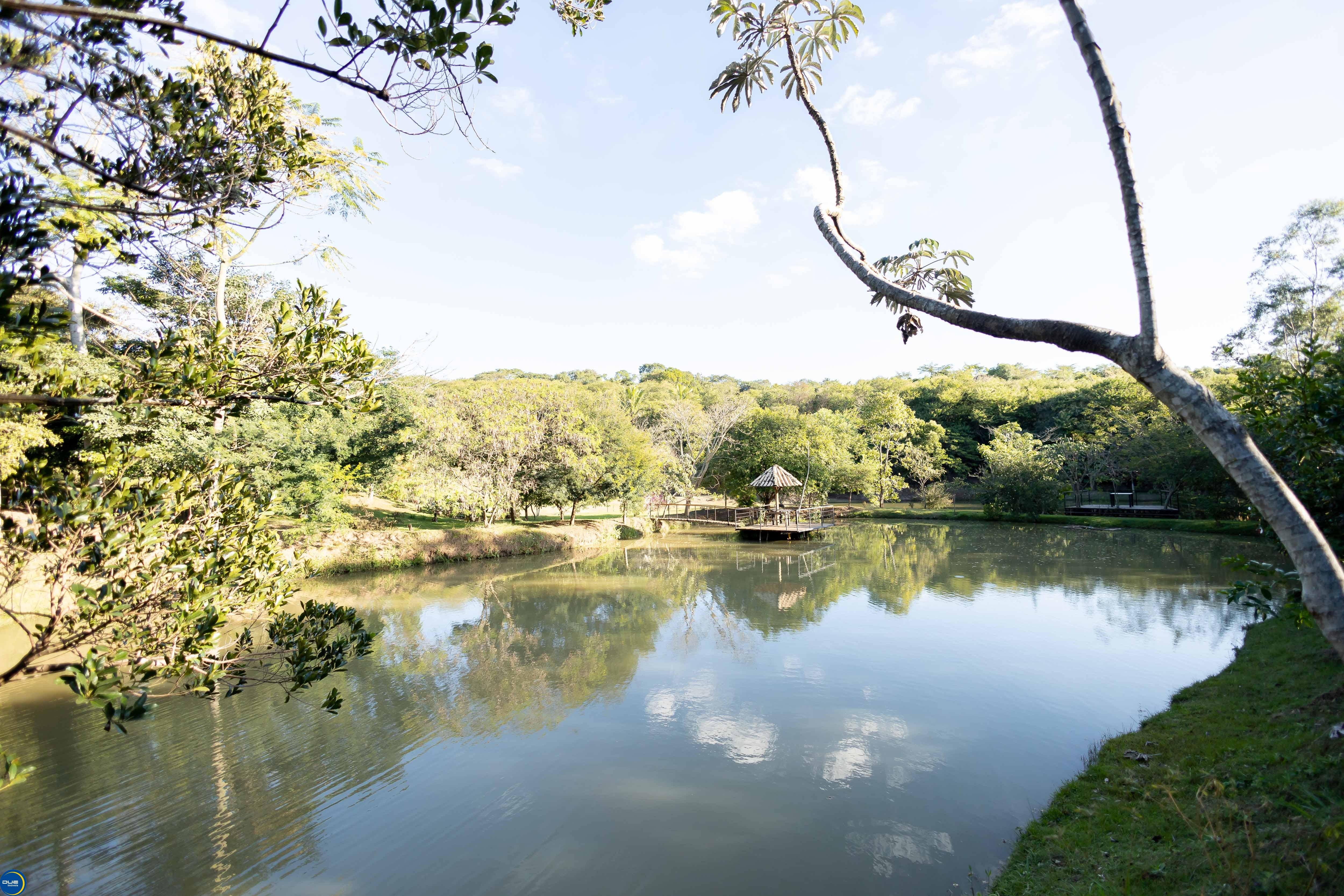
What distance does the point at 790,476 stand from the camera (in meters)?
20.7

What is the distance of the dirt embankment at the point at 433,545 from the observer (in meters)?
13.5

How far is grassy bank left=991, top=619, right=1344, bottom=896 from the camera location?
2564 mm

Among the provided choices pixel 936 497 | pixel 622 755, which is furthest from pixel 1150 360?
pixel 936 497

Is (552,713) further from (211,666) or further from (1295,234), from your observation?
(1295,234)

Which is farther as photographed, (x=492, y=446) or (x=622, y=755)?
(x=492, y=446)

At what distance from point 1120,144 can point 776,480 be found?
18.6 m

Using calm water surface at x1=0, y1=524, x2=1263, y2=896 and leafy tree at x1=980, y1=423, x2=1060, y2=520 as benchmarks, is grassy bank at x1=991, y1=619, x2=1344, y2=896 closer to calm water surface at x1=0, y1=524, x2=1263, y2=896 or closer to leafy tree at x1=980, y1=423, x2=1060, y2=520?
calm water surface at x1=0, y1=524, x2=1263, y2=896

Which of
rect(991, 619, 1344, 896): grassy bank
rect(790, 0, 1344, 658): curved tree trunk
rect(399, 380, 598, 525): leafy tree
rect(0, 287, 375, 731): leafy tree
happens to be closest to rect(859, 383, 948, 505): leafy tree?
rect(399, 380, 598, 525): leafy tree

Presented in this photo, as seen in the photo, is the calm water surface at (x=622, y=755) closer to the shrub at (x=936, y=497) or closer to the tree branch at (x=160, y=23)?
the tree branch at (x=160, y=23)

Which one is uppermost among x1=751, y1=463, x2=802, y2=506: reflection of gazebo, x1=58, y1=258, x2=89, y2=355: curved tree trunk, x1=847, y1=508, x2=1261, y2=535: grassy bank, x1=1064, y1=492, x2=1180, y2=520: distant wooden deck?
x1=58, y1=258, x2=89, y2=355: curved tree trunk

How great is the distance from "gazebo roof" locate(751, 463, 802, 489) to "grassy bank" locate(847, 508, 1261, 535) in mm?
7703

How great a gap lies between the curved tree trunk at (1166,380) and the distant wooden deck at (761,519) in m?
17.8

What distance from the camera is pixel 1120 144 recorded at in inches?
75.8

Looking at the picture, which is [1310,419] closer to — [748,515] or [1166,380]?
[1166,380]
